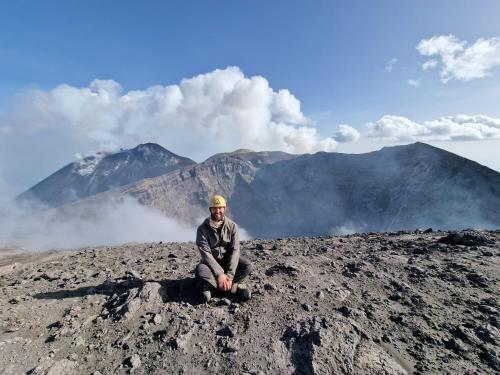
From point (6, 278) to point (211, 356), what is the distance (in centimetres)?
614

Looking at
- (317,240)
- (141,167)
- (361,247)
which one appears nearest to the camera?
(361,247)

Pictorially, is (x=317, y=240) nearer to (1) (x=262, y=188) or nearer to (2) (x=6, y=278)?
(2) (x=6, y=278)

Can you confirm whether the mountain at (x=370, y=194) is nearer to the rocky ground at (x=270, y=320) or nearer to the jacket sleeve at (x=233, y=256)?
the rocky ground at (x=270, y=320)

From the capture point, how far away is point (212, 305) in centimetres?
553

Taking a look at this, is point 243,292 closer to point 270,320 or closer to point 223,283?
point 223,283

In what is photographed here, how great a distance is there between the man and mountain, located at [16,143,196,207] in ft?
587

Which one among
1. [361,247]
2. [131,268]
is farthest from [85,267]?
[361,247]

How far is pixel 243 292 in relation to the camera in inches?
221

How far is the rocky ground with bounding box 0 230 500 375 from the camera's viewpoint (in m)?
4.29

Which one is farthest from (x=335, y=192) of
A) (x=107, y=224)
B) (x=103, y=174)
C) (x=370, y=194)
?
(x=103, y=174)

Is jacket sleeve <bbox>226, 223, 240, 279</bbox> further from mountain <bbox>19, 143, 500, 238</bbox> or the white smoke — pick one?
the white smoke

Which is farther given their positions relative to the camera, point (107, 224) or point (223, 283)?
point (107, 224)

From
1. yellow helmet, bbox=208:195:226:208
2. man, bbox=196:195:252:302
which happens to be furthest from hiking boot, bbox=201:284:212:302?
yellow helmet, bbox=208:195:226:208

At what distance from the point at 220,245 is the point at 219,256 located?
200 millimetres
